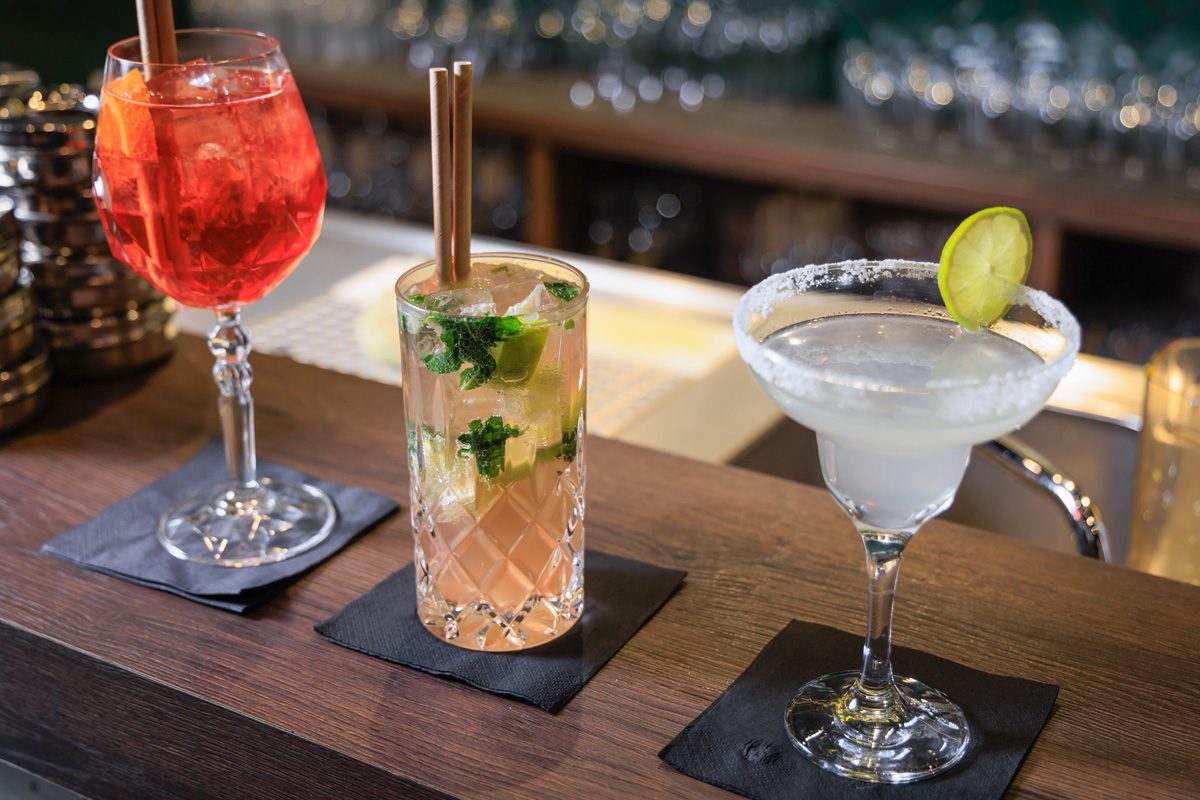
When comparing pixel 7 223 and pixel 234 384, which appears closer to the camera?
pixel 234 384

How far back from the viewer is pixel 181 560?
3.56 ft

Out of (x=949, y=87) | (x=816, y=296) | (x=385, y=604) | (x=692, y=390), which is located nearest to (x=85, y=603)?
(x=385, y=604)

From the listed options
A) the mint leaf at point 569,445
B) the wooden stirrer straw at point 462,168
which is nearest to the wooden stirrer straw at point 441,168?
the wooden stirrer straw at point 462,168

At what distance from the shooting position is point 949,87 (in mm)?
3002

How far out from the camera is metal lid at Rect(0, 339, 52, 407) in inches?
49.9

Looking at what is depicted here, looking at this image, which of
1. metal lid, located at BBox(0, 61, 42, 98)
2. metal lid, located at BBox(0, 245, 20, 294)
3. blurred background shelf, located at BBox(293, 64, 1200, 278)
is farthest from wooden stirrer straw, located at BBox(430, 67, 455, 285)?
blurred background shelf, located at BBox(293, 64, 1200, 278)

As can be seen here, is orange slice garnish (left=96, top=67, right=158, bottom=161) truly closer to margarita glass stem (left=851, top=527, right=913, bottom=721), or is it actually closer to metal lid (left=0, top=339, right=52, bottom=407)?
metal lid (left=0, top=339, right=52, bottom=407)

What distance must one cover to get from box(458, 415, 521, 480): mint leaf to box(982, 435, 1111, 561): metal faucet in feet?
2.20

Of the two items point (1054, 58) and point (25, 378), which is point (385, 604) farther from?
point (1054, 58)

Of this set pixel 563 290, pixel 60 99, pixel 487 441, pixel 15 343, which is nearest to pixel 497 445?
pixel 487 441

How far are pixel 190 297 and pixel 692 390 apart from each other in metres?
0.78

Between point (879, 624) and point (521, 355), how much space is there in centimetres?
29

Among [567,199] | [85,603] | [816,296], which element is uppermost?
[816,296]

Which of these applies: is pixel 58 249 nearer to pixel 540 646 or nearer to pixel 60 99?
pixel 60 99
